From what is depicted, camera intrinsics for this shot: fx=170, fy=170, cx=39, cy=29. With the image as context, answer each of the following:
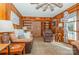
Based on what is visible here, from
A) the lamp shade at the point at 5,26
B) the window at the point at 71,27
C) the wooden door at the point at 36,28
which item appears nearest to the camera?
the lamp shade at the point at 5,26

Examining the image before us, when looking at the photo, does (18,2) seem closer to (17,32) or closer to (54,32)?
(17,32)

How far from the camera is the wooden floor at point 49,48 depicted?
3.24m

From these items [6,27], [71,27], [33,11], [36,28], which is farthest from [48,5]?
[6,27]

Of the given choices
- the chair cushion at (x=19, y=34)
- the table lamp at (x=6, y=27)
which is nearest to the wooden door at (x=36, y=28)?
the chair cushion at (x=19, y=34)

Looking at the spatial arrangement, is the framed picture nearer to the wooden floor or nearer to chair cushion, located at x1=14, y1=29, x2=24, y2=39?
chair cushion, located at x1=14, y1=29, x2=24, y2=39

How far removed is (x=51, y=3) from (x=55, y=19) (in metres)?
0.33

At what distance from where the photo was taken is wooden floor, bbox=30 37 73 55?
3.24 metres

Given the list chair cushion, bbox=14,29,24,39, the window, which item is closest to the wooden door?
chair cushion, bbox=14,29,24,39

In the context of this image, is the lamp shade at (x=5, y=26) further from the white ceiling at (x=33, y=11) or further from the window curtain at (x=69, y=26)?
the window curtain at (x=69, y=26)

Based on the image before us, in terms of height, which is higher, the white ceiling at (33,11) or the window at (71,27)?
the white ceiling at (33,11)

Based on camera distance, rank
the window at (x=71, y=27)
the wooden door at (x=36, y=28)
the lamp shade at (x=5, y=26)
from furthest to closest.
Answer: the wooden door at (x=36, y=28) < the window at (x=71, y=27) < the lamp shade at (x=5, y=26)

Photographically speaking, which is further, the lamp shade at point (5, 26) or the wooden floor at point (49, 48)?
the wooden floor at point (49, 48)

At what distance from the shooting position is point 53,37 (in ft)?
11.0

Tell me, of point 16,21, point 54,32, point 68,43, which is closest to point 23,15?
point 16,21
